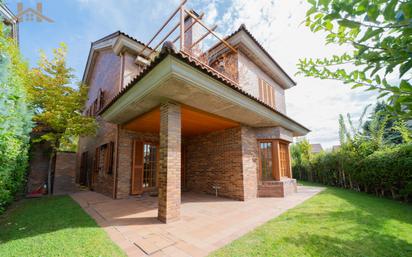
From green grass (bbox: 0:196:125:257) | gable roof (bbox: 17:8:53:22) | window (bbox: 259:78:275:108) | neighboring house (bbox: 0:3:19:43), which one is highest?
gable roof (bbox: 17:8:53:22)

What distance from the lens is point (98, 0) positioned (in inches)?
289

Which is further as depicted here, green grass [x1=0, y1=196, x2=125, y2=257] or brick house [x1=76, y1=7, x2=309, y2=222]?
brick house [x1=76, y1=7, x2=309, y2=222]

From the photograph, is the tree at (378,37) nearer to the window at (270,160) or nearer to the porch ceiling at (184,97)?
the porch ceiling at (184,97)

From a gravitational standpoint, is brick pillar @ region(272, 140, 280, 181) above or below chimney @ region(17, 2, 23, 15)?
below

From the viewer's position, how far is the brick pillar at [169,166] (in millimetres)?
4055

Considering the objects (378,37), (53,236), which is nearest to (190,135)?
(53,236)

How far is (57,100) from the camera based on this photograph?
8.23m

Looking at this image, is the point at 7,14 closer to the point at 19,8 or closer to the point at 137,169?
the point at 19,8

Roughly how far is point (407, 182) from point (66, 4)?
14705 millimetres

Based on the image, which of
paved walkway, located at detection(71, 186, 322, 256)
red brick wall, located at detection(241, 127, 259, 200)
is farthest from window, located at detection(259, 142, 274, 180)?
paved walkway, located at detection(71, 186, 322, 256)

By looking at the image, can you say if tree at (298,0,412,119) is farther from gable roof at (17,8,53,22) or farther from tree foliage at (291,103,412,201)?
gable roof at (17,8,53,22)

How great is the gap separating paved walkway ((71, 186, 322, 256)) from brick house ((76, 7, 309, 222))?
0.54 m

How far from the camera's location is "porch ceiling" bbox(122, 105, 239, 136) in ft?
17.5

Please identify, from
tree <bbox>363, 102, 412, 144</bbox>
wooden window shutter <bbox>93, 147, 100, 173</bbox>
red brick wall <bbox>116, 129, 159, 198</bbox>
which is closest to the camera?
tree <bbox>363, 102, 412, 144</bbox>
